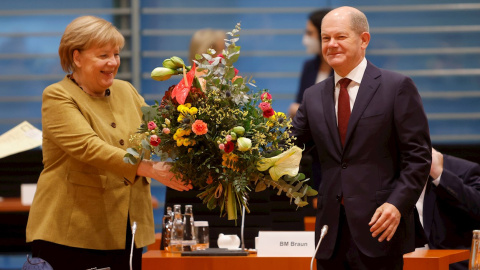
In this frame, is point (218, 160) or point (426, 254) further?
point (426, 254)

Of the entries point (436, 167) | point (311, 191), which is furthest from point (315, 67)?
point (311, 191)

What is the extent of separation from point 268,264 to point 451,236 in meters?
1.48

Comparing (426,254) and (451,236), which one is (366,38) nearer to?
(426,254)

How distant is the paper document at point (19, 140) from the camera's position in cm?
427

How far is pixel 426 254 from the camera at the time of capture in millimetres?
3400

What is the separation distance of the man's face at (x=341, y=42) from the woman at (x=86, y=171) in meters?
0.82

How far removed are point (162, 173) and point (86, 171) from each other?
14.9 inches

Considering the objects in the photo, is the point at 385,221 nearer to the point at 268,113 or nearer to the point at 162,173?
the point at 268,113

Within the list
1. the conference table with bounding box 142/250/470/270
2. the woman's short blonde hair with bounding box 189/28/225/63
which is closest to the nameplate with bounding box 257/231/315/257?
the conference table with bounding box 142/250/470/270

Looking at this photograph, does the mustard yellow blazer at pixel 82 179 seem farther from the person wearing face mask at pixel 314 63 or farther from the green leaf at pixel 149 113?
the person wearing face mask at pixel 314 63

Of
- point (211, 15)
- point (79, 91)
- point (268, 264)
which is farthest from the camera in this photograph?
point (211, 15)

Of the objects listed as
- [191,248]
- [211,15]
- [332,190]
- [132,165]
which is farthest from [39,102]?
[332,190]

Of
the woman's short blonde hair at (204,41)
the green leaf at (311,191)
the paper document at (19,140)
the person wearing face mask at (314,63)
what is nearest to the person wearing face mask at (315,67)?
the person wearing face mask at (314,63)

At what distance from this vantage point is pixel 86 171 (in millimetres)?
3107
